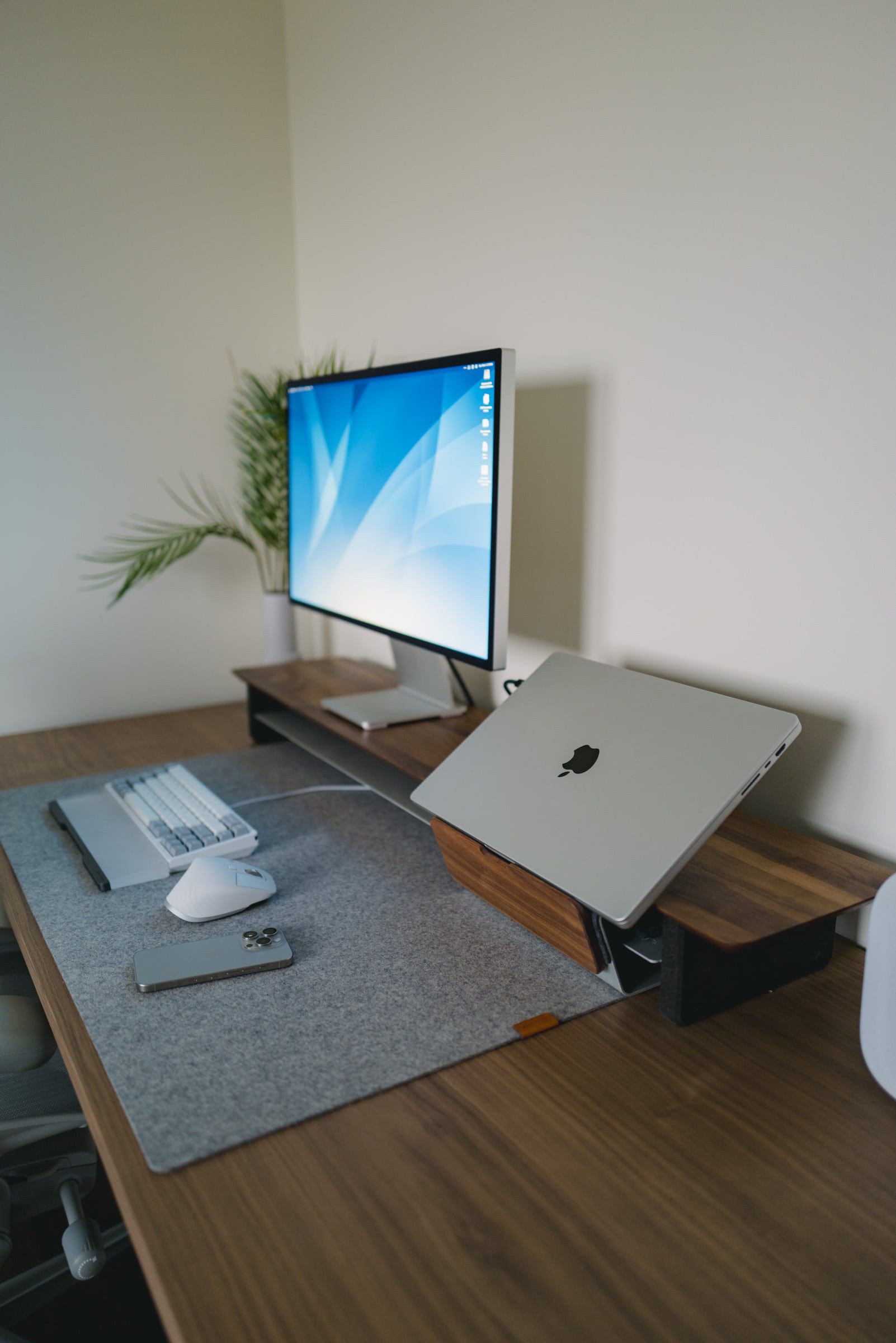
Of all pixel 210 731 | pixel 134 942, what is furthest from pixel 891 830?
pixel 210 731

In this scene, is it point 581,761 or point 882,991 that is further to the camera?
point 581,761

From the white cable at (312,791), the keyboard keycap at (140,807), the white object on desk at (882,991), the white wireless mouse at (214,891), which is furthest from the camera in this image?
the white cable at (312,791)

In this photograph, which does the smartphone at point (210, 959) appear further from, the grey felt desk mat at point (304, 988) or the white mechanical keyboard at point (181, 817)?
the white mechanical keyboard at point (181, 817)

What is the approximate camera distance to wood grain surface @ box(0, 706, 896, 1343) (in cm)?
54

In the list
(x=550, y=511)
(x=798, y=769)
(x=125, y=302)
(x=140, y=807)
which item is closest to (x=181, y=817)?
(x=140, y=807)

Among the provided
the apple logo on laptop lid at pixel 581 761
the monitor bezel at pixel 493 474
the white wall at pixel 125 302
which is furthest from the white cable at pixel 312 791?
the white wall at pixel 125 302

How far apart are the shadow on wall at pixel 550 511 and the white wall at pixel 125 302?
858 mm

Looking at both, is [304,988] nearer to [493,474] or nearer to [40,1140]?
[40,1140]

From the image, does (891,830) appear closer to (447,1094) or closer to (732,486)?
(732,486)

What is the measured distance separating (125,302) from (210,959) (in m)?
1.41

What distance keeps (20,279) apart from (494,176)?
0.92 meters

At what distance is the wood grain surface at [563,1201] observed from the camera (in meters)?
0.54

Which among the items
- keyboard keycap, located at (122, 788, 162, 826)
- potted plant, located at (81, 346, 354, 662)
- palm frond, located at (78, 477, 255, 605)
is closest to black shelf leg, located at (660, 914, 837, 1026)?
keyboard keycap, located at (122, 788, 162, 826)

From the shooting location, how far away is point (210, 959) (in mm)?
906
